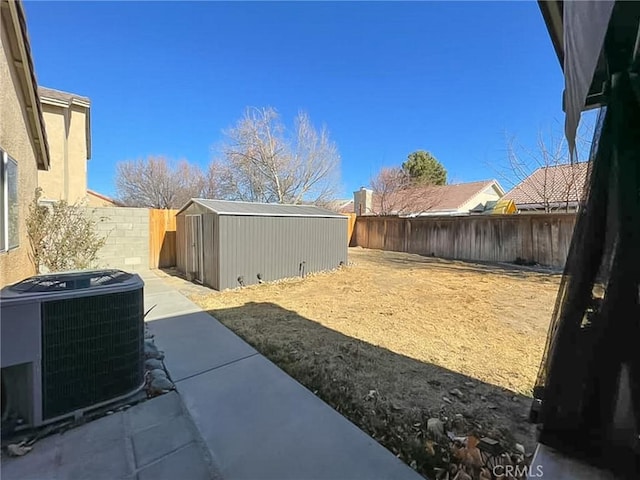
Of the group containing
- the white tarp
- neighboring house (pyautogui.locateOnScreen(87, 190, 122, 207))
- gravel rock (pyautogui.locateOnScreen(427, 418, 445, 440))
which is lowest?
gravel rock (pyautogui.locateOnScreen(427, 418, 445, 440))

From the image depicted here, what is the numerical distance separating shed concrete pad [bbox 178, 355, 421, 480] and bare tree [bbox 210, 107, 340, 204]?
58.8 feet

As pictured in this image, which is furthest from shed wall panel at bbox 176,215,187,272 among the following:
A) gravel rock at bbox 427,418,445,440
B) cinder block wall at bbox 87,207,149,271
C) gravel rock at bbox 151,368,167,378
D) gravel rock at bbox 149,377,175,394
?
gravel rock at bbox 427,418,445,440

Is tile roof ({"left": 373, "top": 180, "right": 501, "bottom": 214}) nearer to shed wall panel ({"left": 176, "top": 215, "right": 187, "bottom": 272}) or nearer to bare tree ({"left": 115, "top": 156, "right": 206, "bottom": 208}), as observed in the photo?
bare tree ({"left": 115, "top": 156, "right": 206, "bottom": 208})

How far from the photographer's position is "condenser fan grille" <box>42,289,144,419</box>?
2.17 meters

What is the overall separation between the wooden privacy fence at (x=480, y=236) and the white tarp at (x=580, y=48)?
889 centimetres

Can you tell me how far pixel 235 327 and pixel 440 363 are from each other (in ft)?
9.40

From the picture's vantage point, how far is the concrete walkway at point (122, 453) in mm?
1802

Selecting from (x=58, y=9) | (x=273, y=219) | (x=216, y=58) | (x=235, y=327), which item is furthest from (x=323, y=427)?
(x=216, y=58)

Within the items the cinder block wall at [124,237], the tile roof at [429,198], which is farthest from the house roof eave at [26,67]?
the tile roof at [429,198]

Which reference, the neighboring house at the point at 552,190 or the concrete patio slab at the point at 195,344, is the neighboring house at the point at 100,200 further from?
the neighboring house at the point at 552,190

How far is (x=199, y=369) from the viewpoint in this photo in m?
3.17

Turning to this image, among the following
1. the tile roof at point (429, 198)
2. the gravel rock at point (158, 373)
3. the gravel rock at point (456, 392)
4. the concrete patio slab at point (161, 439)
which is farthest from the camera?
the tile roof at point (429, 198)

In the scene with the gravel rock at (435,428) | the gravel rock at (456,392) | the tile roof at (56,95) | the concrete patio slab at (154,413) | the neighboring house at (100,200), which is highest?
the tile roof at (56,95)

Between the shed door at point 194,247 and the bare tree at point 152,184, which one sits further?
the bare tree at point 152,184
